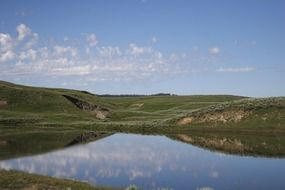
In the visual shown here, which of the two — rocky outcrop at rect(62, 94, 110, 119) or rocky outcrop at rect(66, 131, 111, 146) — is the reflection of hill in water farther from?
rocky outcrop at rect(62, 94, 110, 119)

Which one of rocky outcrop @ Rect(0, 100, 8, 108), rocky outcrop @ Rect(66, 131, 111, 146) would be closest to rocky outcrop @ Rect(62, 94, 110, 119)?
rocky outcrop @ Rect(0, 100, 8, 108)

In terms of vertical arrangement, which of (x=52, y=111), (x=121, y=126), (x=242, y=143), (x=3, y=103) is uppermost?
(x=3, y=103)

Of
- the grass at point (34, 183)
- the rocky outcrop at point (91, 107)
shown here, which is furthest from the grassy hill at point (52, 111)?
the grass at point (34, 183)

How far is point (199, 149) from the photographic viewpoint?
48.3m

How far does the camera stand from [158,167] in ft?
117

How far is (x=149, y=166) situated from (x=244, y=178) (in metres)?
8.86

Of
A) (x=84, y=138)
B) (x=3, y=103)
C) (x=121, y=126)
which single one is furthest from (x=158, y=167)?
(x=3, y=103)

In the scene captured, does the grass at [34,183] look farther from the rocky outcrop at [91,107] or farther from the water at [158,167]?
the rocky outcrop at [91,107]

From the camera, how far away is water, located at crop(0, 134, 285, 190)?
28.7m

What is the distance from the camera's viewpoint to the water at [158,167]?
28703 mm

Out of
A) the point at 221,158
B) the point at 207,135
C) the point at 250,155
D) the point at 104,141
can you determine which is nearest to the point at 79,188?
the point at 221,158

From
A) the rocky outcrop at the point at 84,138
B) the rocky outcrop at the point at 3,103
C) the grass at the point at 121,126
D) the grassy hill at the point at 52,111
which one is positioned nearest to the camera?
the grass at the point at 121,126

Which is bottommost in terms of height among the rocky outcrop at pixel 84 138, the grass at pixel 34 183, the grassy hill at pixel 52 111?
the rocky outcrop at pixel 84 138

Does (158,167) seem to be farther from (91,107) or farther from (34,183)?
(91,107)
